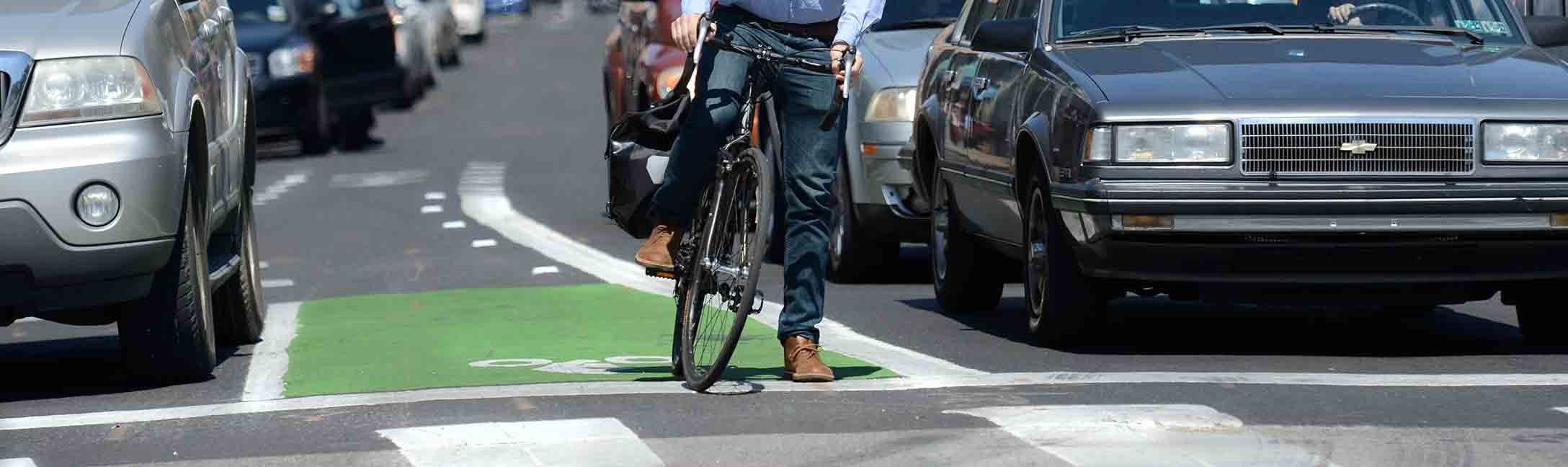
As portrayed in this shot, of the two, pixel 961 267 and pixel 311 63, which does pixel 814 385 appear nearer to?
pixel 961 267

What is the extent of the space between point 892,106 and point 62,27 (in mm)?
4503

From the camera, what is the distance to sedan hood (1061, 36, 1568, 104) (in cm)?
812

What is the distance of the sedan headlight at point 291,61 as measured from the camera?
77.4 ft

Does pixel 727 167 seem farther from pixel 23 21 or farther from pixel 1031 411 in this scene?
pixel 23 21

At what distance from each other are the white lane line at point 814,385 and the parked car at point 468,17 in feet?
127

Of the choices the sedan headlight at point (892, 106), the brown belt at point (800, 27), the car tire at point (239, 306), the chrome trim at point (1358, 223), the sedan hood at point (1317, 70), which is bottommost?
the car tire at point (239, 306)

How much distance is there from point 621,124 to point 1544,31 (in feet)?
10.4

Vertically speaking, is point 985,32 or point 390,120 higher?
point 985,32

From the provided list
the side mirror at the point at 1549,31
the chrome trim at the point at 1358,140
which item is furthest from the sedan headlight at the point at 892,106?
the chrome trim at the point at 1358,140

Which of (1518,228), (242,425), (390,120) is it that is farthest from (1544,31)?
(390,120)

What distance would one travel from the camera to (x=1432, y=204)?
26.1 ft

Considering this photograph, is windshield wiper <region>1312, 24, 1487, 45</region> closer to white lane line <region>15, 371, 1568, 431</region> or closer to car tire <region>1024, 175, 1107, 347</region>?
car tire <region>1024, 175, 1107, 347</region>

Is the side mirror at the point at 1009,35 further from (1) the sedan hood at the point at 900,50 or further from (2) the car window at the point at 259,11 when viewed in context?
(2) the car window at the point at 259,11

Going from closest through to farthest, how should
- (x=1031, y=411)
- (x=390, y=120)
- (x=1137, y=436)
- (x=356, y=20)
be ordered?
(x=1137, y=436)
(x=1031, y=411)
(x=356, y=20)
(x=390, y=120)
